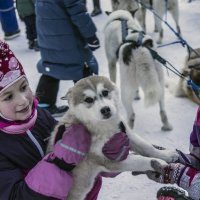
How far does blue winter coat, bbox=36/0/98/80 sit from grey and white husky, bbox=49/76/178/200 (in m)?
1.53

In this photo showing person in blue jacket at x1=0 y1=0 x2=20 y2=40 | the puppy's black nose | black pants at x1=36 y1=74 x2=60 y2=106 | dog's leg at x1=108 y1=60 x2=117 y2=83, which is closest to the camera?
the puppy's black nose

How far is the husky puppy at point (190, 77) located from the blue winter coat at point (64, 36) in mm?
914

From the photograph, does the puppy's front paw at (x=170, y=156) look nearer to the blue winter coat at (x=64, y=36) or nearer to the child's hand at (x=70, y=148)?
the child's hand at (x=70, y=148)

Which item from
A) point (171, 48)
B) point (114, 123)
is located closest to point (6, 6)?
point (171, 48)

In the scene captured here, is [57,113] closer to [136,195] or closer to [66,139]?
[136,195]

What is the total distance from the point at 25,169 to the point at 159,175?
67 cm

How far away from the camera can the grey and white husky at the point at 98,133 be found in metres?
1.82

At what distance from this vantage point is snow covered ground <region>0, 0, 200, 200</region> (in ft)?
9.73

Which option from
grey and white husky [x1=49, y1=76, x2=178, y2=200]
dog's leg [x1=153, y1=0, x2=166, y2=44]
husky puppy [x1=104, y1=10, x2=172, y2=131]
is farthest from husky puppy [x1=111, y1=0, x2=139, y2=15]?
grey and white husky [x1=49, y1=76, x2=178, y2=200]

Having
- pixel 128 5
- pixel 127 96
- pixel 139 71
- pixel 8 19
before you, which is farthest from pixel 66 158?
pixel 8 19

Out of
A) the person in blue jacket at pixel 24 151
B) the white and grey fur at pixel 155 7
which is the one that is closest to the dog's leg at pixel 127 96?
the white and grey fur at pixel 155 7

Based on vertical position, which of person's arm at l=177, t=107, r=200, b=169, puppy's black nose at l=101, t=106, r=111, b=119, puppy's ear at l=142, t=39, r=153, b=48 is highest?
puppy's black nose at l=101, t=106, r=111, b=119

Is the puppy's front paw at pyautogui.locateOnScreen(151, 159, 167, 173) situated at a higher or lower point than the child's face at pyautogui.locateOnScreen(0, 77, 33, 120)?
lower

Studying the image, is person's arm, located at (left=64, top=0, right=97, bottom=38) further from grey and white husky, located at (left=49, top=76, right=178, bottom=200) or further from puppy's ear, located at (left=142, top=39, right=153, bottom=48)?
grey and white husky, located at (left=49, top=76, right=178, bottom=200)
